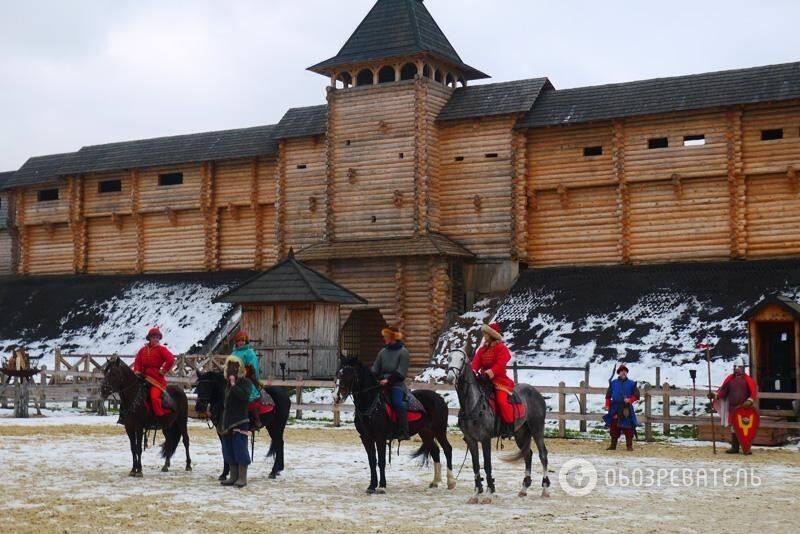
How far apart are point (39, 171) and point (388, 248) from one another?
835 inches

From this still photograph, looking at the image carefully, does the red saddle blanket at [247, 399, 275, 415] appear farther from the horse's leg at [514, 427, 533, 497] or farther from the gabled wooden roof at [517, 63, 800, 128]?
the gabled wooden roof at [517, 63, 800, 128]

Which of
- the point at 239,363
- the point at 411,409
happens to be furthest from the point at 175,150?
the point at 411,409

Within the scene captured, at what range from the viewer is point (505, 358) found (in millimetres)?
13883

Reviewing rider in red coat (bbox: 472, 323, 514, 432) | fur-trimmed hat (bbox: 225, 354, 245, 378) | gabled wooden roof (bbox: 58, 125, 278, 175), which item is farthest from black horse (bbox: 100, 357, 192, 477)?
gabled wooden roof (bbox: 58, 125, 278, 175)

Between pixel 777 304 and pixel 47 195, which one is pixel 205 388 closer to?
pixel 777 304

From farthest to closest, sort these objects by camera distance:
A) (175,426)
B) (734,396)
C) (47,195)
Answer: (47,195) → (734,396) → (175,426)

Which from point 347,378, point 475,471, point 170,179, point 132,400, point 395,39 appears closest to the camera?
point 475,471

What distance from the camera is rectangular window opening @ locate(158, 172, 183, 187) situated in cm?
4494

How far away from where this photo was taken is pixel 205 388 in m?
14.7

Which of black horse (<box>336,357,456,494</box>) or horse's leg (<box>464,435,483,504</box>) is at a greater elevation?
black horse (<box>336,357,456,494</box>)

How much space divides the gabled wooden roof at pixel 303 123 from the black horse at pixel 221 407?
23919 millimetres

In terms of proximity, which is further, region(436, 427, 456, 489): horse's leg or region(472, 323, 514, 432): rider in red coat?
region(436, 427, 456, 489): horse's leg

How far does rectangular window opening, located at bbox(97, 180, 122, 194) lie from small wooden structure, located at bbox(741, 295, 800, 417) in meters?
31.0

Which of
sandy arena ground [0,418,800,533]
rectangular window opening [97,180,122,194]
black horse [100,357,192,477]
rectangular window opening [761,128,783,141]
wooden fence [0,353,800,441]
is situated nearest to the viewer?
sandy arena ground [0,418,800,533]
